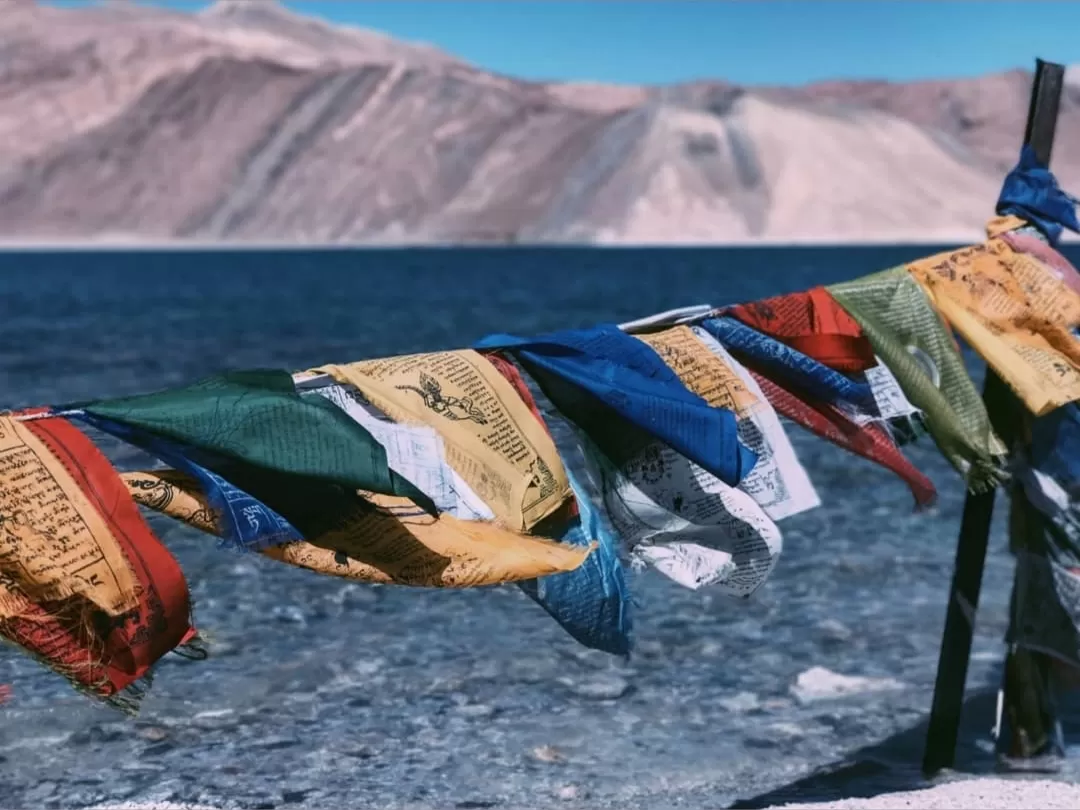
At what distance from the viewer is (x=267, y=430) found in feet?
11.0

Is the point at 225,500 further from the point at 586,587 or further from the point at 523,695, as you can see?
the point at 523,695

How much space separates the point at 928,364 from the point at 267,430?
2518 millimetres

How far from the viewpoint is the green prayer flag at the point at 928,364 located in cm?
480

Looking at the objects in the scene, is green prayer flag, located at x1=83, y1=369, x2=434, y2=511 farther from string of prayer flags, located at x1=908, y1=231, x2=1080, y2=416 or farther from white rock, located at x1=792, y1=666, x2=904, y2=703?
white rock, located at x1=792, y1=666, x2=904, y2=703

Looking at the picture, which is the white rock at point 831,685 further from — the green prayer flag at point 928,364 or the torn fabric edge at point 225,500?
the torn fabric edge at point 225,500

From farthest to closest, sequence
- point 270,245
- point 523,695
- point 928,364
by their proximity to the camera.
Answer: point 270,245
point 523,695
point 928,364

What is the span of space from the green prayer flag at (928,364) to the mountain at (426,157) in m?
98.2

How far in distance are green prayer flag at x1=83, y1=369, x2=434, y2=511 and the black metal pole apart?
111 inches

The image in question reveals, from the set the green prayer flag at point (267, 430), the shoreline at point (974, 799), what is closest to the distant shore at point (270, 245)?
the shoreline at point (974, 799)

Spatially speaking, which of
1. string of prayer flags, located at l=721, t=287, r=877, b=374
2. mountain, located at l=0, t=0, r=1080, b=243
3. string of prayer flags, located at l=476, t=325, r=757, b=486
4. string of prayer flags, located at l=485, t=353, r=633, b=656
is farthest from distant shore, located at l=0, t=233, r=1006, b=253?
string of prayer flags, located at l=485, t=353, r=633, b=656

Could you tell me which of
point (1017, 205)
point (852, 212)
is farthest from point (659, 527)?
point (852, 212)

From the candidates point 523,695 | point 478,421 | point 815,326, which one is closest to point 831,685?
point 523,695

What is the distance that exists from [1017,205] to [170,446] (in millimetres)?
3577

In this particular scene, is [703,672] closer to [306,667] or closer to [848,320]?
[306,667]
